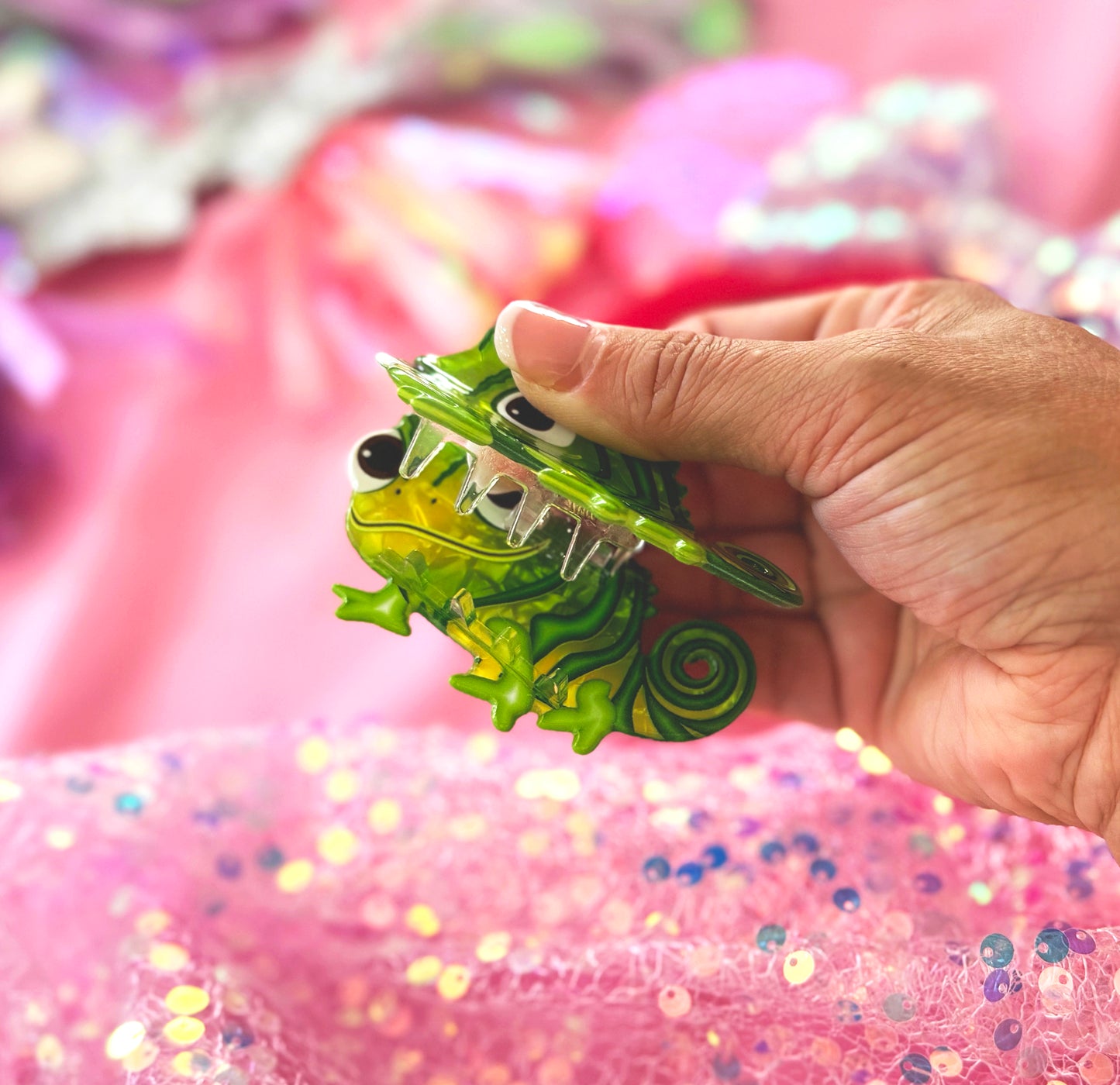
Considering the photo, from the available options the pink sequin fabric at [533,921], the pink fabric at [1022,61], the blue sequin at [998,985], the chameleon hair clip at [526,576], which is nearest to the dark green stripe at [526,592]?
the chameleon hair clip at [526,576]

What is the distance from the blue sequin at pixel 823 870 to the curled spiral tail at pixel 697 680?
124 mm

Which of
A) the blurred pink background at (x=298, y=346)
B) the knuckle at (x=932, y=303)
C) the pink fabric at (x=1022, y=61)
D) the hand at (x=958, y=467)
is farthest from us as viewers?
the pink fabric at (x=1022, y=61)

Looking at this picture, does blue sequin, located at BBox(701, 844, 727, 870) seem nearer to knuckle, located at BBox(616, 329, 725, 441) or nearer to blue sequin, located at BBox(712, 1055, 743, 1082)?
blue sequin, located at BBox(712, 1055, 743, 1082)

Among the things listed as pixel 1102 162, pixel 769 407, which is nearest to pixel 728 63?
pixel 1102 162

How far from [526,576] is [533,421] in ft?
0.26

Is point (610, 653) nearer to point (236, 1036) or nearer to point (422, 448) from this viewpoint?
point (422, 448)

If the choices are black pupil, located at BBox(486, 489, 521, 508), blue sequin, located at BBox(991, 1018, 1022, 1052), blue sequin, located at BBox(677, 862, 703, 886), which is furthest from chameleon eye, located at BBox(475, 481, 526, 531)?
blue sequin, located at BBox(991, 1018, 1022, 1052)

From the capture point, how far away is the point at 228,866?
0.63m

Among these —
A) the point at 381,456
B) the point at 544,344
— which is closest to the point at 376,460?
the point at 381,456

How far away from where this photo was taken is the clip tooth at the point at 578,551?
1.80ft

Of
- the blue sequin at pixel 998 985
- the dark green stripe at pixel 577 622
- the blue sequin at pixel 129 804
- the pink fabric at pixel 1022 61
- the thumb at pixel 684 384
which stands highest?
the pink fabric at pixel 1022 61

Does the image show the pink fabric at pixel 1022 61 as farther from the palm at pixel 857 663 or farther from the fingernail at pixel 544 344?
the fingernail at pixel 544 344

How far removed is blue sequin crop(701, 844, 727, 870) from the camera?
610mm

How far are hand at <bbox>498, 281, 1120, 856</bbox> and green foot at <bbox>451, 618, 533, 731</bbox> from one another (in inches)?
4.4
